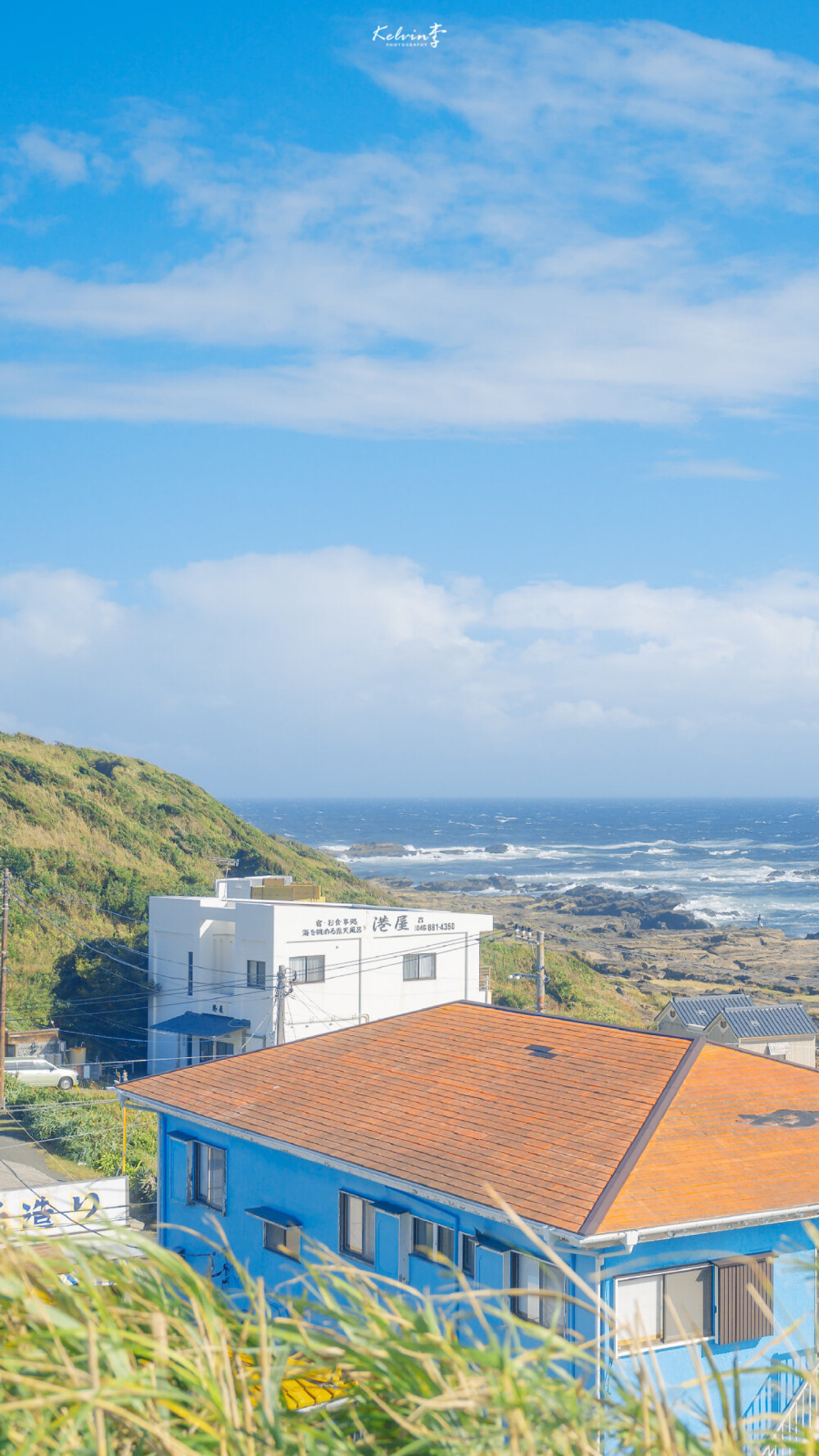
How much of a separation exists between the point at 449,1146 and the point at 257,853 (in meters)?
54.9

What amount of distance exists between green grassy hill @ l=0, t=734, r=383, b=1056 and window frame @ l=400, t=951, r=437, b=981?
33.1ft

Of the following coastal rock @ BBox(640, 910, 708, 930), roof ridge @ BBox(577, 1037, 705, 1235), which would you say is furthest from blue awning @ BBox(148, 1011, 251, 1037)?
coastal rock @ BBox(640, 910, 708, 930)

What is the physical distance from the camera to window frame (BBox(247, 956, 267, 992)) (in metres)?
35.2

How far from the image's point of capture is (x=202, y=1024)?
35.9m

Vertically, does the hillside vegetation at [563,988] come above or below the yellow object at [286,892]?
below

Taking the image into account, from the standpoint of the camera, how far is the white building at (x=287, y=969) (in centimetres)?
3494

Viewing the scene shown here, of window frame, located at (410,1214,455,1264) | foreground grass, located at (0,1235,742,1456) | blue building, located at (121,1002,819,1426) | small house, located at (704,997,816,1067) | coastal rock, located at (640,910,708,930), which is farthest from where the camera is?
coastal rock, located at (640,910,708,930)

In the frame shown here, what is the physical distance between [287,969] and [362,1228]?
73.1 feet

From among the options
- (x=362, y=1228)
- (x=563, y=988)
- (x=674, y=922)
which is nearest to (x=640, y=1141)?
(x=362, y=1228)

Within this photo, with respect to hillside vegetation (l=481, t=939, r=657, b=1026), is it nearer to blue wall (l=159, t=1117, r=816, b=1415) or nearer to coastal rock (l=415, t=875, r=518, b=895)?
blue wall (l=159, t=1117, r=816, b=1415)

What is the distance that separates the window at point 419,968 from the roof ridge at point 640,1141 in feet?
75.3

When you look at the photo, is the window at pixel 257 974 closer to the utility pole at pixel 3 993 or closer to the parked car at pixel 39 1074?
the parked car at pixel 39 1074

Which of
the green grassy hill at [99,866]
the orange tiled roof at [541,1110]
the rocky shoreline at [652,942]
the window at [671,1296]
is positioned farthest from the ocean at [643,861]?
the window at [671,1296]

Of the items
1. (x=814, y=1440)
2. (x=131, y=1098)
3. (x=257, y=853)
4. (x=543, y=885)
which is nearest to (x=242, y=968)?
(x=131, y=1098)
